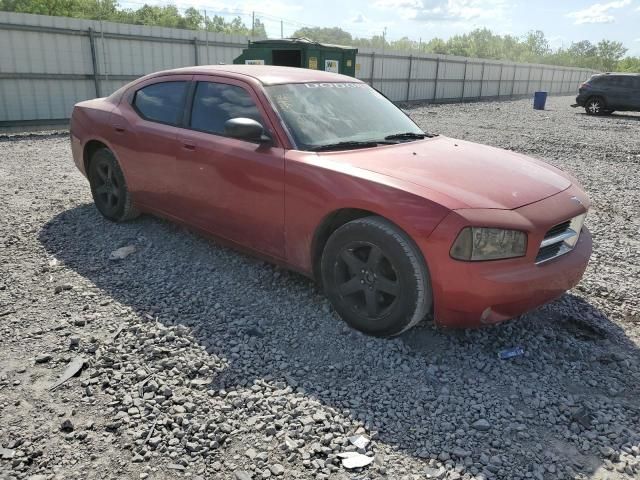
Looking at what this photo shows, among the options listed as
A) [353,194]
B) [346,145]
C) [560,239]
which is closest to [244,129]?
[346,145]

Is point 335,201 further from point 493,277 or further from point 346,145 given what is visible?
point 493,277

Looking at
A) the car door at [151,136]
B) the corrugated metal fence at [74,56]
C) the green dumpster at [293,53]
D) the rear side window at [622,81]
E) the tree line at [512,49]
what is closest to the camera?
the car door at [151,136]

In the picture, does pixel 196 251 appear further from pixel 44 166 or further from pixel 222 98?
pixel 44 166

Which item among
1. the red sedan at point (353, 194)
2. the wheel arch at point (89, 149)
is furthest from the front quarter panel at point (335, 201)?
the wheel arch at point (89, 149)

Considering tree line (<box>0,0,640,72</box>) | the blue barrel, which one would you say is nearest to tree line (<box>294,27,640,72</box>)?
tree line (<box>0,0,640,72</box>)

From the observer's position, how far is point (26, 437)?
243cm

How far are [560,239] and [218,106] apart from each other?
107 inches

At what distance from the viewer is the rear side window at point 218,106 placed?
12.8ft

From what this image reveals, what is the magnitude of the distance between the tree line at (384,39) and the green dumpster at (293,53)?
2082 centimetres

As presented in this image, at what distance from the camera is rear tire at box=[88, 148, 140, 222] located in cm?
506

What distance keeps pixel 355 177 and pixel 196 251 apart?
2067 millimetres

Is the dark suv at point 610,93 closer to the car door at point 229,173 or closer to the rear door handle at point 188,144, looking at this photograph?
the car door at point 229,173

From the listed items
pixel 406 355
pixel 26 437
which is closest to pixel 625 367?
pixel 406 355

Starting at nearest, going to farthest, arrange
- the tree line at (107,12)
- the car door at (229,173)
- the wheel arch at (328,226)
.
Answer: the wheel arch at (328,226)
the car door at (229,173)
the tree line at (107,12)
